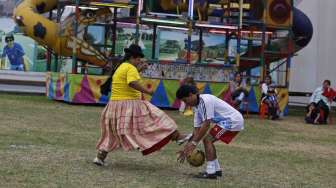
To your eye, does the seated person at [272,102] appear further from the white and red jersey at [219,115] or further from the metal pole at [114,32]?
the white and red jersey at [219,115]

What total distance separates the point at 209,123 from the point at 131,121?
44.1 inches

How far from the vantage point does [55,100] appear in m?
21.6

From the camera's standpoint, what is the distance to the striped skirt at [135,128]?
8633mm

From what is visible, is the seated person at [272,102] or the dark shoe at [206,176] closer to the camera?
the dark shoe at [206,176]

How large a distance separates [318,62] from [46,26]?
40.6 ft

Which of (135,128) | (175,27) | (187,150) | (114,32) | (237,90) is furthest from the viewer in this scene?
(114,32)

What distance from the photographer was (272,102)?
1973cm

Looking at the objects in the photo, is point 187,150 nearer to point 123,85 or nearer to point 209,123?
point 209,123

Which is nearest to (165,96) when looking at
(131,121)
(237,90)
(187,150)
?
(237,90)

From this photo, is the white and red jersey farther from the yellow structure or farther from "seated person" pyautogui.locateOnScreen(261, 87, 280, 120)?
the yellow structure

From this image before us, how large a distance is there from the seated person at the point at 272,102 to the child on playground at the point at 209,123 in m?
11.3

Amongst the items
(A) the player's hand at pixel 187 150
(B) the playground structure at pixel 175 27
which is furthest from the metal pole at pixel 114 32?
(A) the player's hand at pixel 187 150

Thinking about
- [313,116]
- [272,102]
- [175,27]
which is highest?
[175,27]

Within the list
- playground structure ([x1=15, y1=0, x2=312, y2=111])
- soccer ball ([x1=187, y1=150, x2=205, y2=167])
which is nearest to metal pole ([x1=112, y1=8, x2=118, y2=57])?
playground structure ([x1=15, y1=0, x2=312, y2=111])
